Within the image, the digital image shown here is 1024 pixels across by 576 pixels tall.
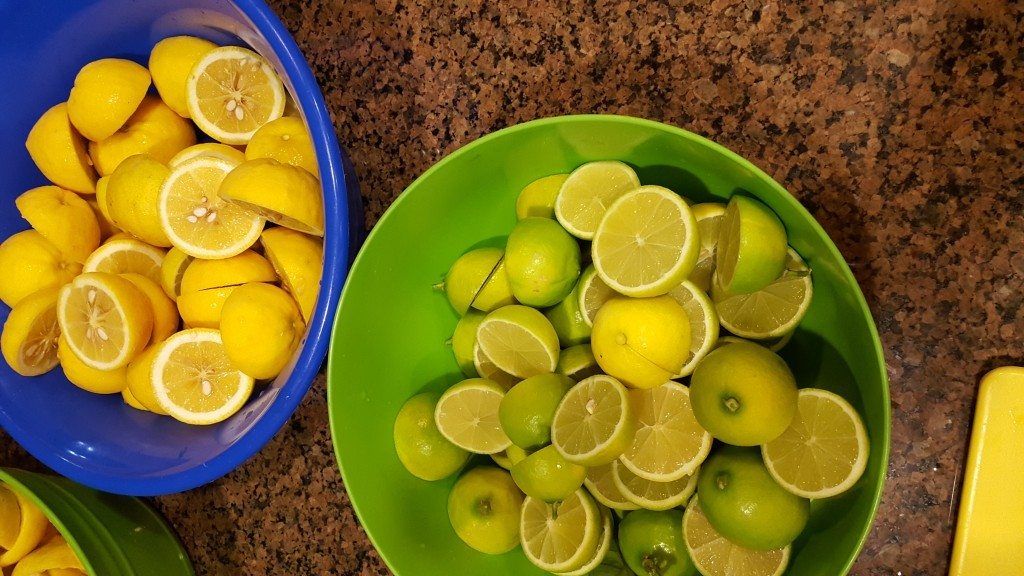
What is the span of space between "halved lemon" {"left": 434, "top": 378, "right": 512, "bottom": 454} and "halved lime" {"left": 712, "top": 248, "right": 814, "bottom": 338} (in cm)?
35

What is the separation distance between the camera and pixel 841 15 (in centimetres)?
104

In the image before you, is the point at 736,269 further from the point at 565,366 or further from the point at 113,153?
the point at 113,153

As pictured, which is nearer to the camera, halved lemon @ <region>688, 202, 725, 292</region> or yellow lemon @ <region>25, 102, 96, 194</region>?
halved lemon @ <region>688, 202, 725, 292</region>

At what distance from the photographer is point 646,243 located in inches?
35.9

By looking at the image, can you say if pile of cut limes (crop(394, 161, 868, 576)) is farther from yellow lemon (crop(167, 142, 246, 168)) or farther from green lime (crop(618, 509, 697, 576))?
yellow lemon (crop(167, 142, 246, 168))

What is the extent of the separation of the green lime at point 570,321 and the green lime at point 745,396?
0.76ft

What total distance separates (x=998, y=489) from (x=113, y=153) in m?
1.49

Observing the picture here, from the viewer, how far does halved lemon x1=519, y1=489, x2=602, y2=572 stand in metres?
0.96

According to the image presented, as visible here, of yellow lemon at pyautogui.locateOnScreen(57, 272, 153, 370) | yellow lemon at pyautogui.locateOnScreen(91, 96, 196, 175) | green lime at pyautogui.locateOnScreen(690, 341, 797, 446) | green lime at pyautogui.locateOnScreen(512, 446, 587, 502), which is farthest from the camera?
yellow lemon at pyautogui.locateOnScreen(91, 96, 196, 175)

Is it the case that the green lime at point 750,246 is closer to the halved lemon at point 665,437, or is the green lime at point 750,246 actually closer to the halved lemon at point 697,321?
the halved lemon at point 697,321

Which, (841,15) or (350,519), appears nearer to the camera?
(841,15)

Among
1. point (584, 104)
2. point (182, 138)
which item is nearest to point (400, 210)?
point (584, 104)

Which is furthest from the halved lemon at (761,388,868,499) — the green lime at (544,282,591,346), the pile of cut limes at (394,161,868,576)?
the green lime at (544,282,591,346)

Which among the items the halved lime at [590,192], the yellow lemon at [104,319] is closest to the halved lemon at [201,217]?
the yellow lemon at [104,319]
